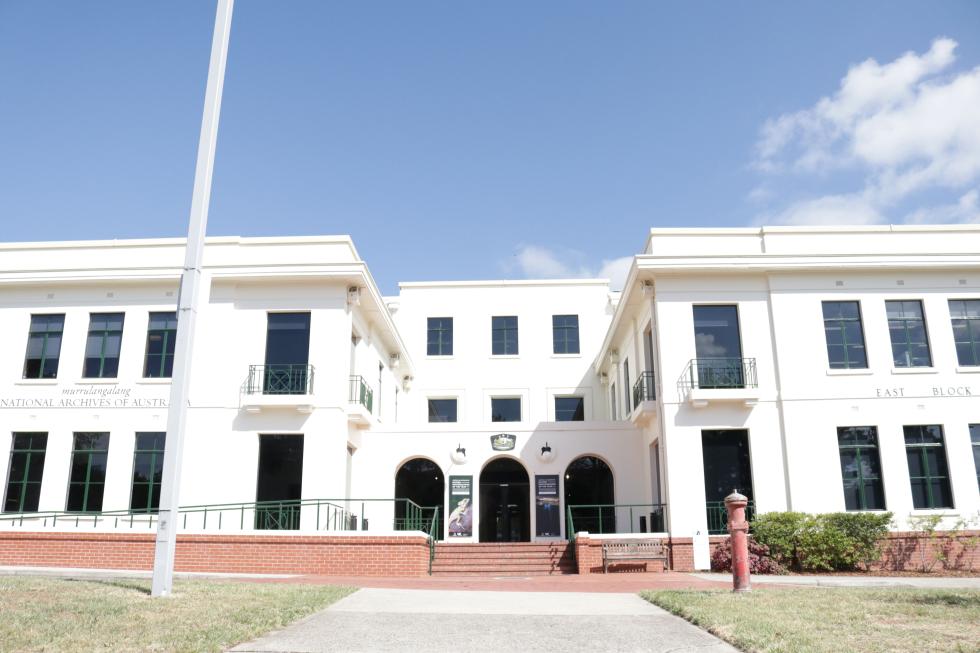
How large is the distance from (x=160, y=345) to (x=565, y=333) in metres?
15.1

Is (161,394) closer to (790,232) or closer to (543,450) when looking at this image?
(543,450)

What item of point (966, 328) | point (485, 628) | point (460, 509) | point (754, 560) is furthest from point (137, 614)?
point (966, 328)

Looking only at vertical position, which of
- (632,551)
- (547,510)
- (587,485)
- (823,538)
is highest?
(587,485)

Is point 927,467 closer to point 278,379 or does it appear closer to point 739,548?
point 739,548

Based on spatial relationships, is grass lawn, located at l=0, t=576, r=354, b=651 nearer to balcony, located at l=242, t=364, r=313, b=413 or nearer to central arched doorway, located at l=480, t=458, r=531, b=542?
balcony, located at l=242, t=364, r=313, b=413

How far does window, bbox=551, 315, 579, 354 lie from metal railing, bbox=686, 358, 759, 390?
11394 mm

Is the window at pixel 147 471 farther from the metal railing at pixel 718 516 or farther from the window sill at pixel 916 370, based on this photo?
the window sill at pixel 916 370

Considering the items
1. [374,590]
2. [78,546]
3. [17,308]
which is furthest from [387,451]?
[374,590]

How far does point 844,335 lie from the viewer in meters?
18.7

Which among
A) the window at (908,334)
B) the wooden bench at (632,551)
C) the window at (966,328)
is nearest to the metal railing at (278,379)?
the wooden bench at (632,551)

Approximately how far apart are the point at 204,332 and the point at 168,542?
35.5ft

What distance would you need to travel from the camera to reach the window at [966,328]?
18547 millimetres

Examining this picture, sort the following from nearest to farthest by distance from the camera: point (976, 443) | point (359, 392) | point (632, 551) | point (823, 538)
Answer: point (823, 538) < point (632, 551) < point (976, 443) < point (359, 392)

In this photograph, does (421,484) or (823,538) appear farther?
(421,484)
